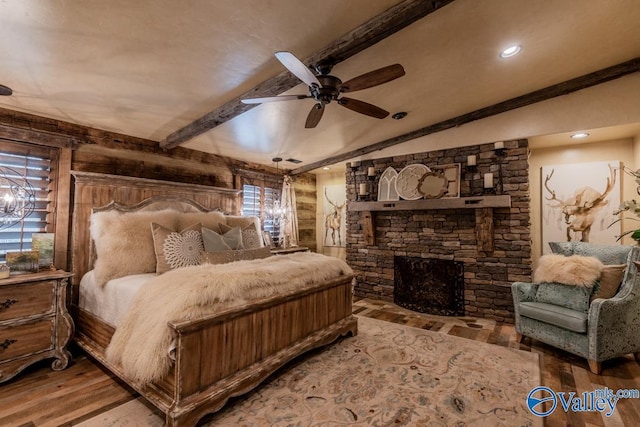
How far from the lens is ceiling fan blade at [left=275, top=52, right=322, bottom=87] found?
6.10ft

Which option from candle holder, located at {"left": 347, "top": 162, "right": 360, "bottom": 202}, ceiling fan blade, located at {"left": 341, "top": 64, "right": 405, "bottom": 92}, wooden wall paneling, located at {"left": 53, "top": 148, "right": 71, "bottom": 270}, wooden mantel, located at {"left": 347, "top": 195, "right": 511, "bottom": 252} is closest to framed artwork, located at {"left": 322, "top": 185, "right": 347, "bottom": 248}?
candle holder, located at {"left": 347, "top": 162, "right": 360, "bottom": 202}

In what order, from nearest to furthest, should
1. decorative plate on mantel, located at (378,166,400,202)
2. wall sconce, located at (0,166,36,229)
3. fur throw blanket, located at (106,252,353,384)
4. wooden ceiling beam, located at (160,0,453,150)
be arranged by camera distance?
1. fur throw blanket, located at (106,252,353,384)
2. wooden ceiling beam, located at (160,0,453,150)
3. wall sconce, located at (0,166,36,229)
4. decorative plate on mantel, located at (378,166,400,202)

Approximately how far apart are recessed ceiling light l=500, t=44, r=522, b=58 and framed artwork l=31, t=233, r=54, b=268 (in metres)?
4.77

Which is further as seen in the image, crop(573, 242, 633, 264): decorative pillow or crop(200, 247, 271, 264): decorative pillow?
crop(573, 242, 633, 264): decorative pillow

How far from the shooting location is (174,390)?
1.81m

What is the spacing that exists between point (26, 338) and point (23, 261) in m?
0.69

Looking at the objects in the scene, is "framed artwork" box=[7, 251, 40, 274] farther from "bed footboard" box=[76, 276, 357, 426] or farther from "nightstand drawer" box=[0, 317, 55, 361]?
"bed footboard" box=[76, 276, 357, 426]

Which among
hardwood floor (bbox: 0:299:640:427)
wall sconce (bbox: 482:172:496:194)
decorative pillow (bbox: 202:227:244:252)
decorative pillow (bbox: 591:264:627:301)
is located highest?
wall sconce (bbox: 482:172:496:194)

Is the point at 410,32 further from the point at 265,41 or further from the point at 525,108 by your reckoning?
the point at 525,108

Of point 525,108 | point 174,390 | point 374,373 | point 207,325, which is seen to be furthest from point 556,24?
point 174,390

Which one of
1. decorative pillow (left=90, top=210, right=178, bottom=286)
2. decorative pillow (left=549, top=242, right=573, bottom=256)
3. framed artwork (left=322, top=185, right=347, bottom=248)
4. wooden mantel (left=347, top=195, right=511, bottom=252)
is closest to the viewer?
decorative pillow (left=90, top=210, right=178, bottom=286)

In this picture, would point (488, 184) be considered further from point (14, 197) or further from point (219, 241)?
point (14, 197)

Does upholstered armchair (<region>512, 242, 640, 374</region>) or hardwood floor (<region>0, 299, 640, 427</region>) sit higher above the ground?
upholstered armchair (<region>512, 242, 640, 374</region>)

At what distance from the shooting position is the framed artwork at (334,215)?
20.4 ft
